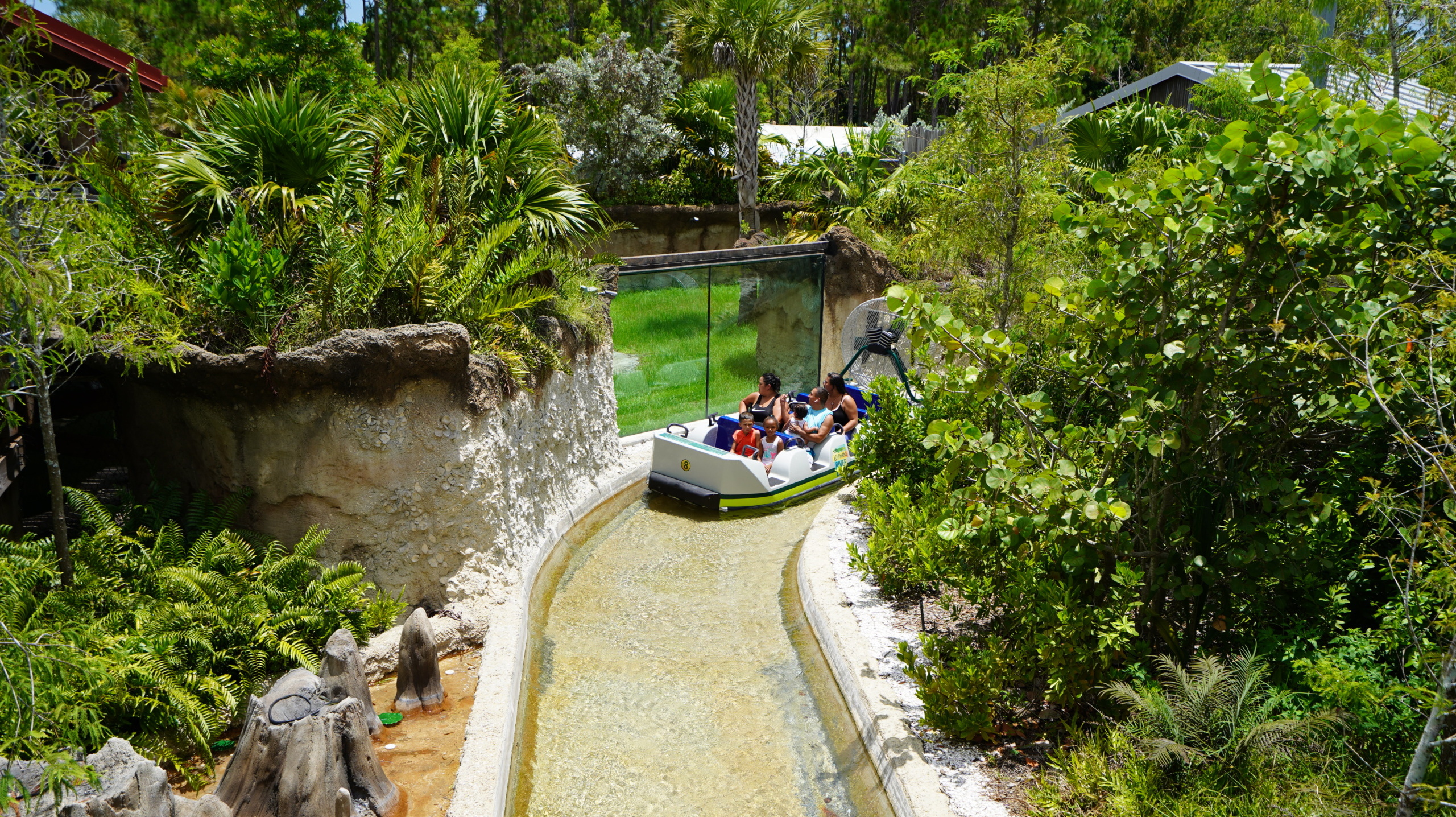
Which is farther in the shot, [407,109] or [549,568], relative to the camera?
[407,109]

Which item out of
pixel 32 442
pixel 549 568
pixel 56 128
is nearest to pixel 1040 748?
pixel 549 568

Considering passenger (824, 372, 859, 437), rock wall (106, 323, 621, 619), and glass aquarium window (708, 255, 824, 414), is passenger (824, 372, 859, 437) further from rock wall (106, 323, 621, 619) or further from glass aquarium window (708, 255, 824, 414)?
rock wall (106, 323, 621, 619)

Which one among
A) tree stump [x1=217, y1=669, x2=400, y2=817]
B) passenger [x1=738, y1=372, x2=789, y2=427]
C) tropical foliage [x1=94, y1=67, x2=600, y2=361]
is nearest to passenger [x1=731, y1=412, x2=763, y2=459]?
passenger [x1=738, y1=372, x2=789, y2=427]

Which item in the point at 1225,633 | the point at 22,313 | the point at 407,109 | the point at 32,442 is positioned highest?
the point at 407,109

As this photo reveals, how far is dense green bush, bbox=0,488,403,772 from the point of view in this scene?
187 inches

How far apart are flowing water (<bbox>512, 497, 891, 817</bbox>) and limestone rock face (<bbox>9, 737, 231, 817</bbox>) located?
1562 mm

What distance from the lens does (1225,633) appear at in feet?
16.3

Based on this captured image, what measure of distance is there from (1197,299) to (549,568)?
5470 mm

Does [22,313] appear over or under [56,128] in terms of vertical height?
under

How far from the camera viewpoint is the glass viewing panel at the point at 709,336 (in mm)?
11312

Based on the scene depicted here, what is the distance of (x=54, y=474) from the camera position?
5191 mm

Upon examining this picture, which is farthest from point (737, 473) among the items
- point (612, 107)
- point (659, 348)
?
point (612, 107)

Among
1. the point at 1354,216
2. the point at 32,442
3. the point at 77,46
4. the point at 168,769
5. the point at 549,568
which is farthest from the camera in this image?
the point at 77,46

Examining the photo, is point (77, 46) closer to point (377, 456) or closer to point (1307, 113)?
point (377, 456)
